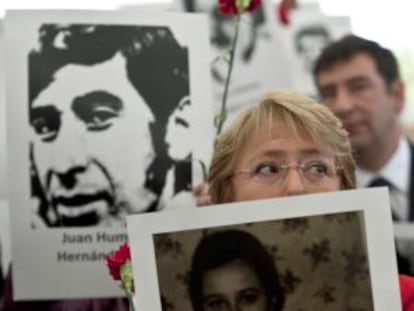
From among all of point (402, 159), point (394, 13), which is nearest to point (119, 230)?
point (402, 159)

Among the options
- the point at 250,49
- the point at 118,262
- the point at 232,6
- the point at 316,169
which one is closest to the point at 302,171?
the point at 316,169

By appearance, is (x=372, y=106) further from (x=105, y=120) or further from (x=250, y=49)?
(x=105, y=120)

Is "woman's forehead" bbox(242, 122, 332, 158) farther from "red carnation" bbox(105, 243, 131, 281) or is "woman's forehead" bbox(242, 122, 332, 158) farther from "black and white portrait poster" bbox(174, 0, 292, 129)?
"black and white portrait poster" bbox(174, 0, 292, 129)

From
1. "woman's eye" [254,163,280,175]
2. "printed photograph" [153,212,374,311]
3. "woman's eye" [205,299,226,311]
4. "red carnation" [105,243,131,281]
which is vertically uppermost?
"woman's eye" [254,163,280,175]

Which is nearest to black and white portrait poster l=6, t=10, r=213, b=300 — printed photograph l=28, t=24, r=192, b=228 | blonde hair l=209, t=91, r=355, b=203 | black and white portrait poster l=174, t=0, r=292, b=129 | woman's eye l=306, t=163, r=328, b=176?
printed photograph l=28, t=24, r=192, b=228

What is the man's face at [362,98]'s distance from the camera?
1781mm

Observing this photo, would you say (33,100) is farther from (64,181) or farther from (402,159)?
(402,159)

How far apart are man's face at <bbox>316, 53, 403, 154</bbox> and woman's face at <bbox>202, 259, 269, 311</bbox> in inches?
41.7

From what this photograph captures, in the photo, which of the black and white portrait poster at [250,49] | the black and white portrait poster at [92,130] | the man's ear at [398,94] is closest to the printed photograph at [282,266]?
the black and white portrait poster at [92,130]

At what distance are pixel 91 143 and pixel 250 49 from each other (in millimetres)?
600

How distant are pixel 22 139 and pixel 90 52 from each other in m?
0.17

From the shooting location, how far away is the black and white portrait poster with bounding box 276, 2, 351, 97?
181cm

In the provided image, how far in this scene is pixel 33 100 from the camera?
1.28 meters

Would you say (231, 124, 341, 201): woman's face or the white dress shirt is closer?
(231, 124, 341, 201): woman's face
